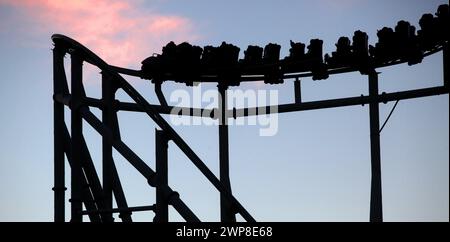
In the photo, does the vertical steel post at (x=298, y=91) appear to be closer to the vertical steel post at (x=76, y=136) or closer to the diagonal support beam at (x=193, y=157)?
the diagonal support beam at (x=193, y=157)

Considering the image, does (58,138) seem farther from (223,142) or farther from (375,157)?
(375,157)

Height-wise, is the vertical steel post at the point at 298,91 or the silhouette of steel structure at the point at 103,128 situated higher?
the vertical steel post at the point at 298,91

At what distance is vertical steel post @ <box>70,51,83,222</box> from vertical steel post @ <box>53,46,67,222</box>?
299 millimetres

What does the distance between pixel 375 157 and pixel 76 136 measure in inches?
240

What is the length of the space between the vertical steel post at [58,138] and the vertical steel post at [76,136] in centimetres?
30

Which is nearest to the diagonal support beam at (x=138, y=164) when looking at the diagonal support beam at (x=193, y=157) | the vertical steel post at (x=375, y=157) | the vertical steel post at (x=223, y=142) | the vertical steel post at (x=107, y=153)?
the vertical steel post at (x=107, y=153)

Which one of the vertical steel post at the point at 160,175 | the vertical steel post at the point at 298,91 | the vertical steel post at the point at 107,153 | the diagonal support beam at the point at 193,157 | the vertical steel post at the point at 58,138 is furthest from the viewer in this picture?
the vertical steel post at the point at 298,91

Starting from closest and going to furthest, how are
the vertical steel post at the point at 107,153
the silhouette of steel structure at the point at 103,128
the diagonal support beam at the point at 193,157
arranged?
the diagonal support beam at the point at 193,157
the silhouette of steel structure at the point at 103,128
the vertical steel post at the point at 107,153

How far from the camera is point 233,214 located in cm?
1580

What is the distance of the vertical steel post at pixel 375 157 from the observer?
20.2 meters

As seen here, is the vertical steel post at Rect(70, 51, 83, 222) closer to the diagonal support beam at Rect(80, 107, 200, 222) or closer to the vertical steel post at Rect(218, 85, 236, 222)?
the diagonal support beam at Rect(80, 107, 200, 222)

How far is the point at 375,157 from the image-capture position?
2048cm
